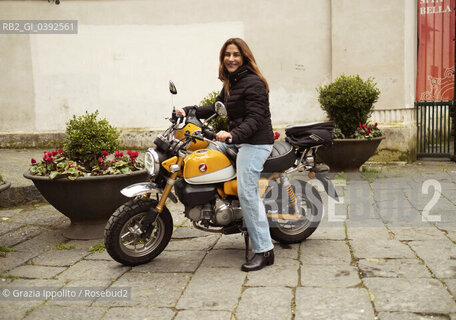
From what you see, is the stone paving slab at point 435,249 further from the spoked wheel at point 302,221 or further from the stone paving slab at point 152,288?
the stone paving slab at point 152,288

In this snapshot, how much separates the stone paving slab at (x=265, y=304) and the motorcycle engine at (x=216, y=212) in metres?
0.73

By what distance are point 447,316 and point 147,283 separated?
2126mm

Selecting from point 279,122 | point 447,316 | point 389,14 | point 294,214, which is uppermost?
point 389,14

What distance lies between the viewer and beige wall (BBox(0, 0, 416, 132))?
9070 millimetres

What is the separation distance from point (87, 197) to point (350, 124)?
4.60 meters

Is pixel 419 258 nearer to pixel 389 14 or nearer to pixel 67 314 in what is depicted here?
pixel 67 314

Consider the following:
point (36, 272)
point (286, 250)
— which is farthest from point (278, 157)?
point (36, 272)

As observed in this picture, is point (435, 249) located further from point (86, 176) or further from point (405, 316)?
point (86, 176)

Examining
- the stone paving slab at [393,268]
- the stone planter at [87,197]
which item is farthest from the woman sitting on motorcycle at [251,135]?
the stone planter at [87,197]

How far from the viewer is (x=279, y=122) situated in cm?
991

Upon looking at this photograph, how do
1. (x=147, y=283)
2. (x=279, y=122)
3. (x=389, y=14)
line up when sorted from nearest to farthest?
(x=147, y=283)
(x=389, y=14)
(x=279, y=122)

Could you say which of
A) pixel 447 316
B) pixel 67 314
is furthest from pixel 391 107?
pixel 67 314

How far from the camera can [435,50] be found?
906 cm

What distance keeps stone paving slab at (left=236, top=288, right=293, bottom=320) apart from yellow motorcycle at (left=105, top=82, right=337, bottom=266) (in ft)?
2.47
